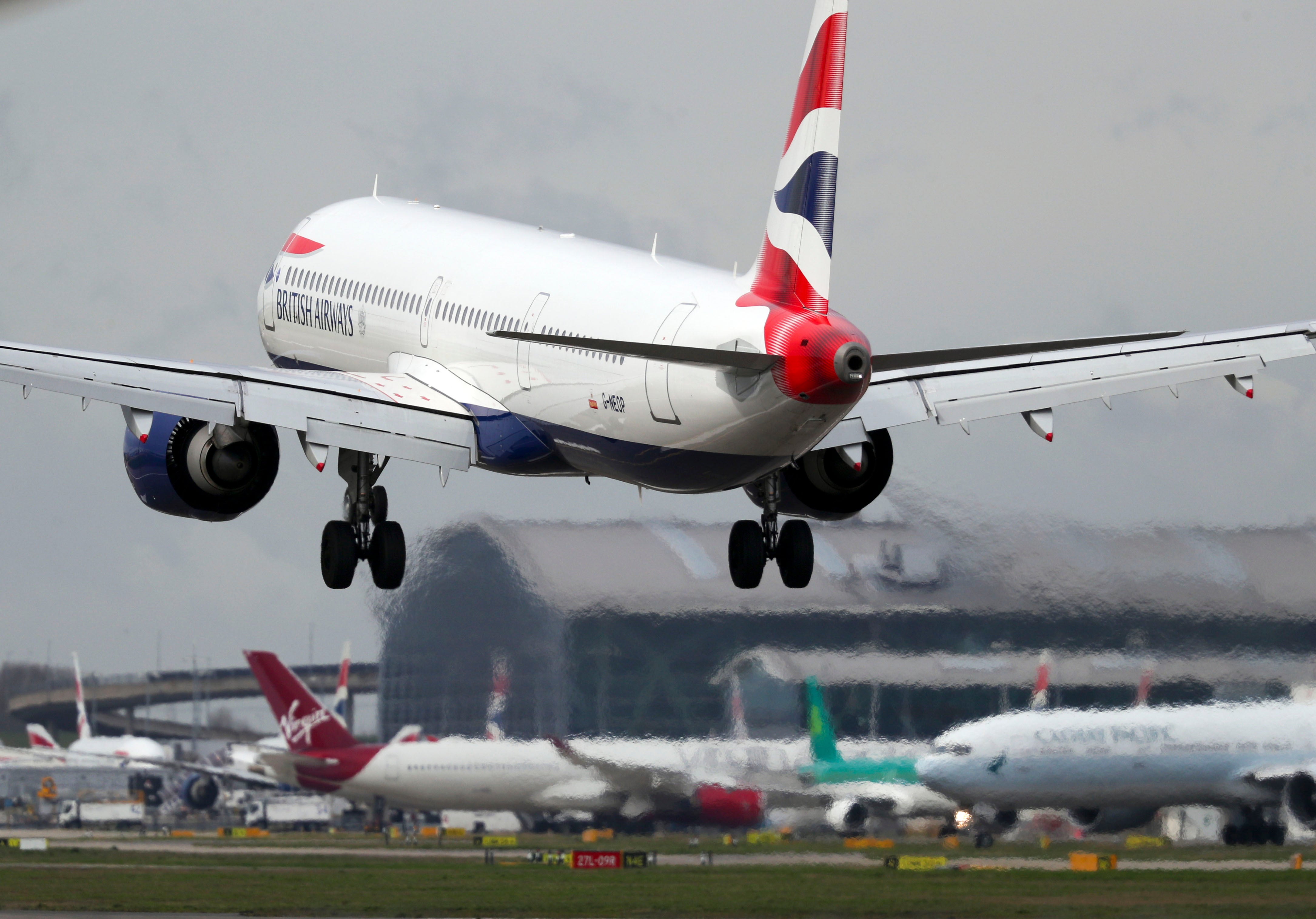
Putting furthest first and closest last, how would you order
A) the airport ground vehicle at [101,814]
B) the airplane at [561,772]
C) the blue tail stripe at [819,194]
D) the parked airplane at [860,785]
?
the airport ground vehicle at [101,814] < the airplane at [561,772] < the parked airplane at [860,785] < the blue tail stripe at [819,194]

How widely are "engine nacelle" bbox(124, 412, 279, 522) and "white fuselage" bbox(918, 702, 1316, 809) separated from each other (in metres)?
18.3

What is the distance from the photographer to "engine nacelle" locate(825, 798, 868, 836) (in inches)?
1631

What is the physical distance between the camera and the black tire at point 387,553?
26.8 meters

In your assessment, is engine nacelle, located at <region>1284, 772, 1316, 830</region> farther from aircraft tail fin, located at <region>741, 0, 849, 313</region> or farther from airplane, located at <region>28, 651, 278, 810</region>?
airplane, located at <region>28, 651, 278, 810</region>

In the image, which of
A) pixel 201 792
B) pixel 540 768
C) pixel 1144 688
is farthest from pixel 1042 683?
pixel 201 792

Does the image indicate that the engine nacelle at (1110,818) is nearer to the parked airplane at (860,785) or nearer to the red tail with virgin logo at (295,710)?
the parked airplane at (860,785)

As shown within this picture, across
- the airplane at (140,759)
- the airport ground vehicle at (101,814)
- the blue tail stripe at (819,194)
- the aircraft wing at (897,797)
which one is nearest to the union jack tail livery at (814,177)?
the blue tail stripe at (819,194)

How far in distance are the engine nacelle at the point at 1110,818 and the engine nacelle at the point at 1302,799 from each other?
2.82m

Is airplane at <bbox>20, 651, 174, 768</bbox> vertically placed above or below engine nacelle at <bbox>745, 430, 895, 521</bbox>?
below

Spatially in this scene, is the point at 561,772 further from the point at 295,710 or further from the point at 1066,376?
the point at 1066,376

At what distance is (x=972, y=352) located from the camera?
2045 centimetres

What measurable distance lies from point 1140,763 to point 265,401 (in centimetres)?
2215

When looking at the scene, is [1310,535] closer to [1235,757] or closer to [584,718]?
[1235,757]

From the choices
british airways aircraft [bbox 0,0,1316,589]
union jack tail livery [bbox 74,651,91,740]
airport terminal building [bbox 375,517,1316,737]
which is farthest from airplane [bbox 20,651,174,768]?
british airways aircraft [bbox 0,0,1316,589]
